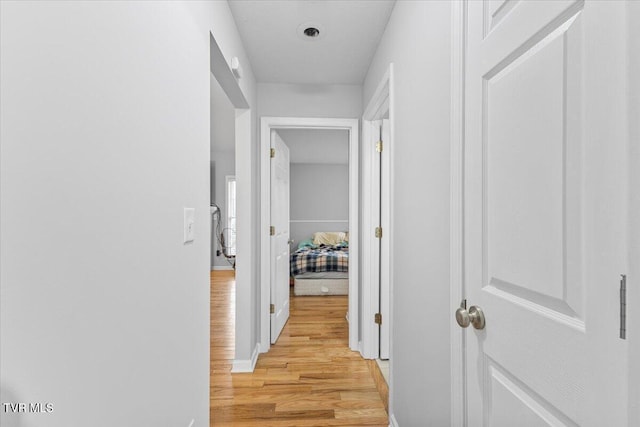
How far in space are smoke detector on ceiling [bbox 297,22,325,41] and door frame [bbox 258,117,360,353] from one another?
0.79 metres

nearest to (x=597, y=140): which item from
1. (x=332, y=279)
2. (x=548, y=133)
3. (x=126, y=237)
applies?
(x=548, y=133)

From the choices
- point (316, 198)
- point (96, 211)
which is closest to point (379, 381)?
point (96, 211)

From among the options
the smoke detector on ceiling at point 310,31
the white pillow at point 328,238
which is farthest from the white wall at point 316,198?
the smoke detector on ceiling at point 310,31

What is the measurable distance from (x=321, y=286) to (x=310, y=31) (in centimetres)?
356

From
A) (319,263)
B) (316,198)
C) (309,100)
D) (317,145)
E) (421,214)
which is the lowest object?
(319,263)

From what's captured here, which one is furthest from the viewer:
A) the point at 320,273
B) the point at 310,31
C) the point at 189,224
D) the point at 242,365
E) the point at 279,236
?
the point at 320,273

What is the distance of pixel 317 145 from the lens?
19.3 feet

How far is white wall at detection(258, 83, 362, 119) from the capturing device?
117 inches

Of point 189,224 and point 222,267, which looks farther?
point 222,267

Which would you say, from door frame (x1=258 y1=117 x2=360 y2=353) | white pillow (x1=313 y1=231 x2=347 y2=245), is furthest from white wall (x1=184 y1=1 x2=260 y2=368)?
white pillow (x1=313 y1=231 x2=347 y2=245)

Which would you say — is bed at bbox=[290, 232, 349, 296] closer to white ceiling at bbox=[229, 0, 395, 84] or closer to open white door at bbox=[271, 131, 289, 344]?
open white door at bbox=[271, 131, 289, 344]

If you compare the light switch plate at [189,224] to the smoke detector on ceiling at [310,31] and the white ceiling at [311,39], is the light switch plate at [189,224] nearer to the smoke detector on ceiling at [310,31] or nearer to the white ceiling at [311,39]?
the white ceiling at [311,39]

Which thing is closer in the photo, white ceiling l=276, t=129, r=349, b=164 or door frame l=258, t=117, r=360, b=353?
door frame l=258, t=117, r=360, b=353

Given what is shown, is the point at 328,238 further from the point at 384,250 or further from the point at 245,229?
the point at 245,229
